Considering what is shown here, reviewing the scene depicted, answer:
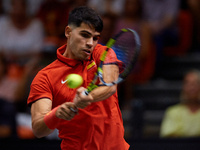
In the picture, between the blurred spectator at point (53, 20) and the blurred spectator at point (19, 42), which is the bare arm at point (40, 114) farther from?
the blurred spectator at point (53, 20)

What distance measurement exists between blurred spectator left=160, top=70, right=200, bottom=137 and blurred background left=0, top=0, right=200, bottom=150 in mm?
13

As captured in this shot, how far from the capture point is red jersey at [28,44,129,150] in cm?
289

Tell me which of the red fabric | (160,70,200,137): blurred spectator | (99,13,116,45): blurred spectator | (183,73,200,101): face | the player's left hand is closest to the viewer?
the player's left hand

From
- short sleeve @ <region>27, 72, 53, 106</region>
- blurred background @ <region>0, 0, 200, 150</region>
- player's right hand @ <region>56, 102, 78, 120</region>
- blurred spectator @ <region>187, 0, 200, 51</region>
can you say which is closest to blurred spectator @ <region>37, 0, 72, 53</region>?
blurred background @ <region>0, 0, 200, 150</region>

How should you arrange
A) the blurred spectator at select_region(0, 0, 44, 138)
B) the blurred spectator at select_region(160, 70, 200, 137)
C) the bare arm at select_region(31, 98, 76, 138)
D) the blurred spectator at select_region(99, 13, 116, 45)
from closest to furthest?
the bare arm at select_region(31, 98, 76, 138), the blurred spectator at select_region(160, 70, 200, 137), the blurred spectator at select_region(99, 13, 116, 45), the blurred spectator at select_region(0, 0, 44, 138)

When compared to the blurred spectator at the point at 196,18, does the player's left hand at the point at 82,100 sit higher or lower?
higher

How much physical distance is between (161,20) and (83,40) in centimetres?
398

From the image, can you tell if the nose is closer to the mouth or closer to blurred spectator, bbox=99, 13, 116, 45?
the mouth

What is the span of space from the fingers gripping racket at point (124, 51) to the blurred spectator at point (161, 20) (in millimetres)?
3354

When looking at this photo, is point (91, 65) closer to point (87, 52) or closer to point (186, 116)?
point (87, 52)

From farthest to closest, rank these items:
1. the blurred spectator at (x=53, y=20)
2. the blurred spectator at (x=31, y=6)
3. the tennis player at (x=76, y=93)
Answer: the blurred spectator at (x=31, y=6) → the blurred spectator at (x=53, y=20) → the tennis player at (x=76, y=93)

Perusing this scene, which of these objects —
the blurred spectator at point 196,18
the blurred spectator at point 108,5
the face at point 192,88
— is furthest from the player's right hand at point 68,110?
the blurred spectator at point 196,18

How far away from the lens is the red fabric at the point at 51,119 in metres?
2.63

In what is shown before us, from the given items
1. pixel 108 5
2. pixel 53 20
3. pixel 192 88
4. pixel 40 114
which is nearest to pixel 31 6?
pixel 53 20
